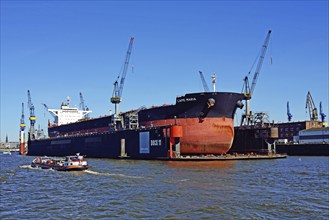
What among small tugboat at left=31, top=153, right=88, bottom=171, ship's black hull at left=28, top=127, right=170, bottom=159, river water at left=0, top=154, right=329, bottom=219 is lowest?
river water at left=0, top=154, right=329, bottom=219

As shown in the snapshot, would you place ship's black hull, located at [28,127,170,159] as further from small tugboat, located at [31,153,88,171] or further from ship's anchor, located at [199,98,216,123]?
small tugboat, located at [31,153,88,171]

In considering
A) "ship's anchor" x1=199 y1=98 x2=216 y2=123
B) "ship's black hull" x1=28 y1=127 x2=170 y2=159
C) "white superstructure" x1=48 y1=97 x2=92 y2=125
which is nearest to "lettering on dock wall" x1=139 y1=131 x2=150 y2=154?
"ship's black hull" x1=28 y1=127 x2=170 y2=159

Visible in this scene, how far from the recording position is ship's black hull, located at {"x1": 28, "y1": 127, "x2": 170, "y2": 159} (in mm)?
66688

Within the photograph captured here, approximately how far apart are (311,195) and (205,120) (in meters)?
37.6

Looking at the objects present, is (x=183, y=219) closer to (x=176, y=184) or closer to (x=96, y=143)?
(x=176, y=184)

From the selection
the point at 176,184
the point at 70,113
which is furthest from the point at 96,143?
the point at 176,184

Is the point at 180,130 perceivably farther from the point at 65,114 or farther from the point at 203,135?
the point at 65,114

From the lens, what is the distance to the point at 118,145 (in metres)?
77.3

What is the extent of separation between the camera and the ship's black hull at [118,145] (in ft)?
219

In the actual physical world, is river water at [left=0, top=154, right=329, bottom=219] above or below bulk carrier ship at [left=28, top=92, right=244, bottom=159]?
below

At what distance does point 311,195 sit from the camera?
2762cm

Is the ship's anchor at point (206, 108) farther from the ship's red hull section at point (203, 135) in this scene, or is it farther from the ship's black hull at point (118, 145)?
the ship's black hull at point (118, 145)

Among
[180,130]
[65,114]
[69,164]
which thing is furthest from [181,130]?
[65,114]

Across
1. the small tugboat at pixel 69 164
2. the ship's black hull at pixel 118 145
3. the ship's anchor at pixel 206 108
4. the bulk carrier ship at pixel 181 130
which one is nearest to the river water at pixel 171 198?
the small tugboat at pixel 69 164
